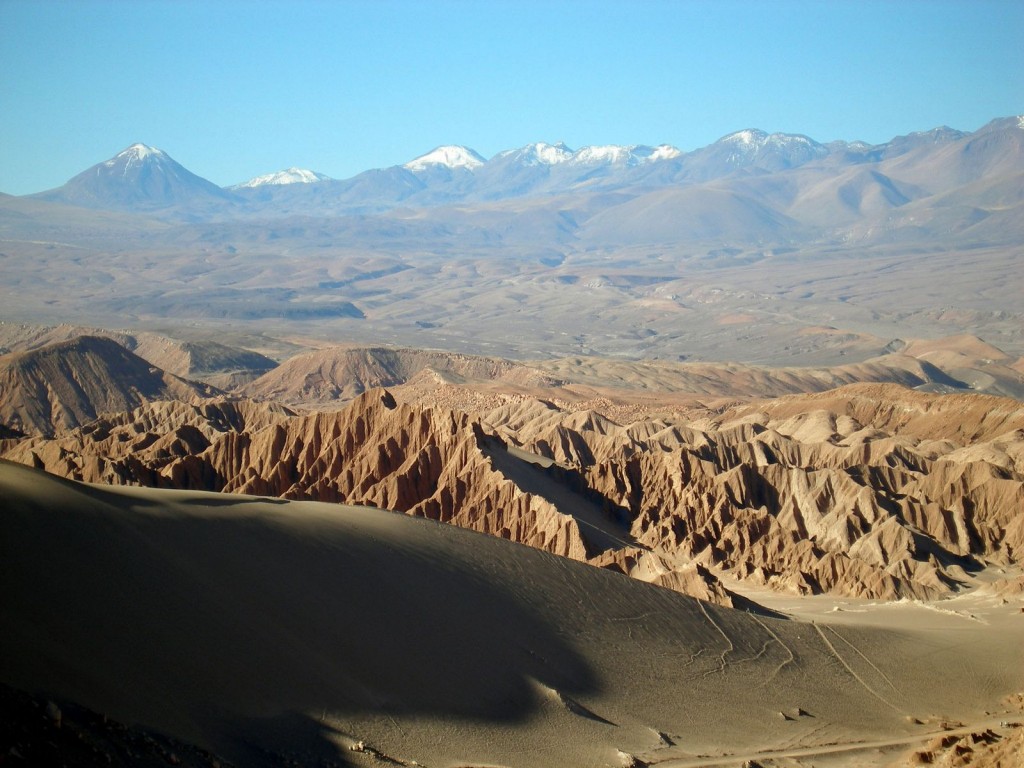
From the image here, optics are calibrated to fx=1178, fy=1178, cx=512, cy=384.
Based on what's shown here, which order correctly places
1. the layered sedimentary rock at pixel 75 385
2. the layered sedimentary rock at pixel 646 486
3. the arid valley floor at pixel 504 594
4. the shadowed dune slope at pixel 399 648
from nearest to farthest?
the shadowed dune slope at pixel 399 648 → the arid valley floor at pixel 504 594 → the layered sedimentary rock at pixel 646 486 → the layered sedimentary rock at pixel 75 385

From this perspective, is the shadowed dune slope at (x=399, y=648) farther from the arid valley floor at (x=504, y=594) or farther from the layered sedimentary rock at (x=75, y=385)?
the layered sedimentary rock at (x=75, y=385)

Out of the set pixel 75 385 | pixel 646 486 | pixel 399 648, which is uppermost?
pixel 399 648

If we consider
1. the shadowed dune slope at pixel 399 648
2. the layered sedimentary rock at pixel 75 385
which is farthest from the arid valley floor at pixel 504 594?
the layered sedimentary rock at pixel 75 385

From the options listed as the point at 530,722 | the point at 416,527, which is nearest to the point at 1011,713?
the point at 530,722

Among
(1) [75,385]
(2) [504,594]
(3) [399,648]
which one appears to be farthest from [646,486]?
(1) [75,385]

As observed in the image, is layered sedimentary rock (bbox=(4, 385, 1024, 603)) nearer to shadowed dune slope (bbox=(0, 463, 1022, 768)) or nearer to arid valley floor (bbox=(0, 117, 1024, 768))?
arid valley floor (bbox=(0, 117, 1024, 768))

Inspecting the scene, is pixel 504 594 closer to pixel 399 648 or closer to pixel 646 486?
pixel 399 648

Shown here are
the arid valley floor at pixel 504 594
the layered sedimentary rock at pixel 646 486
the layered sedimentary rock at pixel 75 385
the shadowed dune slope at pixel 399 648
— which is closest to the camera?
the shadowed dune slope at pixel 399 648
